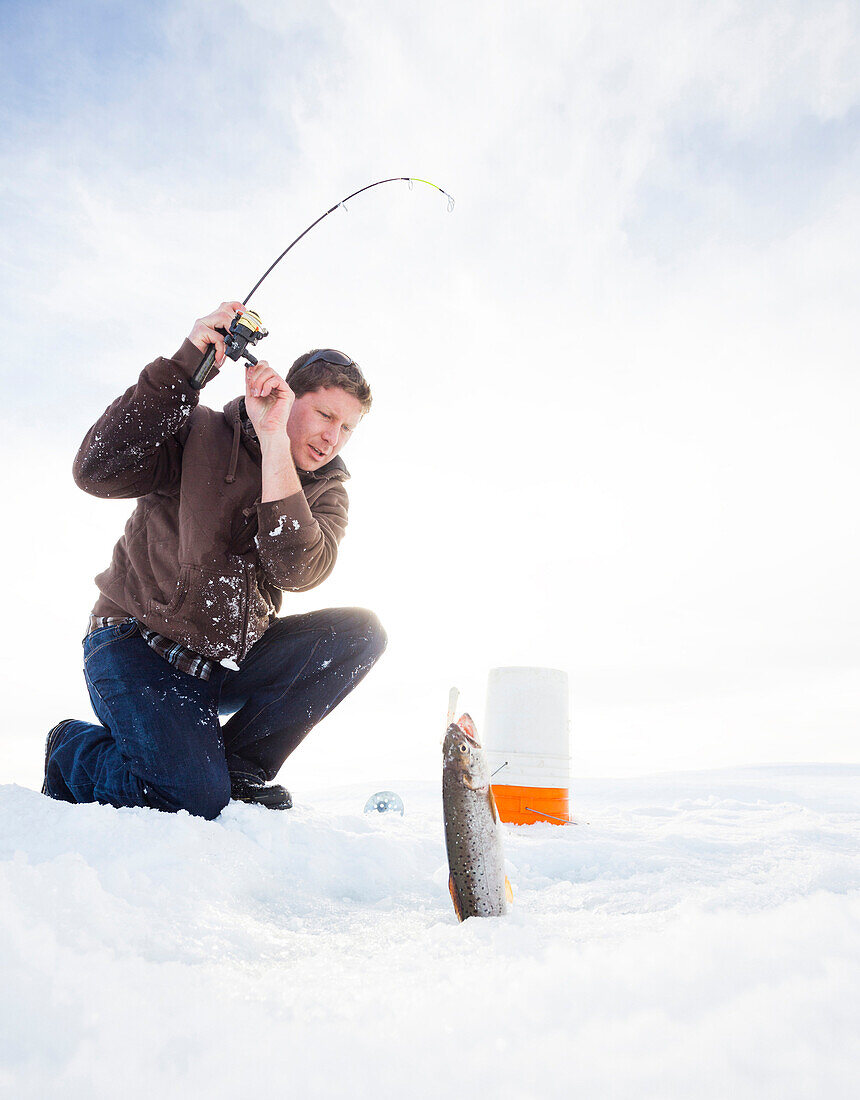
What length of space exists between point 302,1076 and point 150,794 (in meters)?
2.10

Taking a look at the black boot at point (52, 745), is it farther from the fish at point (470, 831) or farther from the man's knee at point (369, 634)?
the fish at point (470, 831)

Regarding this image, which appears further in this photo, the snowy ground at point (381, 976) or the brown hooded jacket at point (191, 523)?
the brown hooded jacket at point (191, 523)

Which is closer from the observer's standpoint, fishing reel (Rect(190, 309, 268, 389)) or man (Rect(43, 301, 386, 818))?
man (Rect(43, 301, 386, 818))

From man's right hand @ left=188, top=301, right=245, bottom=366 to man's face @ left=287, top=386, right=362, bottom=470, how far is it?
17.2 inches

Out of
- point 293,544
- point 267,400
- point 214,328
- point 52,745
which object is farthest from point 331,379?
point 52,745

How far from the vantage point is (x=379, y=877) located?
94.7 inches

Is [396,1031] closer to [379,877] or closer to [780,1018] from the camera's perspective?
[780,1018]

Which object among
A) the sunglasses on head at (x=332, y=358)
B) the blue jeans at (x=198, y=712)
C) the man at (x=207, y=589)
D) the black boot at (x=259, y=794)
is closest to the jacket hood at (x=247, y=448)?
the man at (x=207, y=589)

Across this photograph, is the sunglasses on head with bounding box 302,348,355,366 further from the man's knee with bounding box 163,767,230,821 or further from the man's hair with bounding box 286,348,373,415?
the man's knee with bounding box 163,767,230,821

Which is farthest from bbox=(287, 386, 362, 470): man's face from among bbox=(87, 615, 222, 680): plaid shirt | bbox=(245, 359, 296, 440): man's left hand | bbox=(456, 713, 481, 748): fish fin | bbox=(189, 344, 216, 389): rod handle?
bbox=(456, 713, 481, 748): fish fin

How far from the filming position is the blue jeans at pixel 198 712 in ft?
8.90

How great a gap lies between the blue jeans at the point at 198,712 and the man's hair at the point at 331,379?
112cm

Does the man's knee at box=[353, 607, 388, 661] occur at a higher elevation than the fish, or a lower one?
higher

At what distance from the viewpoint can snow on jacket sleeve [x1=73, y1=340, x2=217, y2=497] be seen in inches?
113
